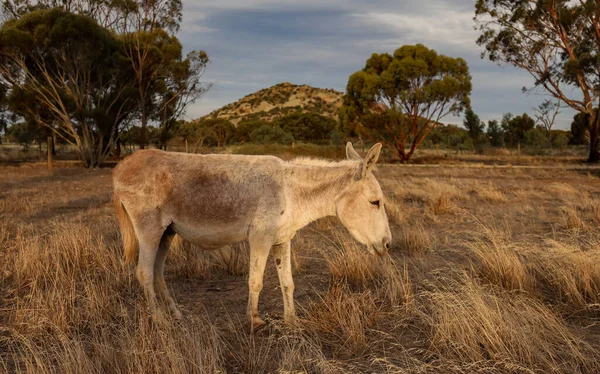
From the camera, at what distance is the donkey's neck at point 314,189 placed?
4.19 metres

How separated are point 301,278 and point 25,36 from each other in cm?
2759

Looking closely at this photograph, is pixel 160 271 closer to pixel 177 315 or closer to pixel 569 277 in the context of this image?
pixel 177 315

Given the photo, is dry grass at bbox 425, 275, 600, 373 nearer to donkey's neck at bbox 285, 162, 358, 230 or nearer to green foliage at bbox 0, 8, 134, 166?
donkey's neck at bbox 285, 162, 358, 230

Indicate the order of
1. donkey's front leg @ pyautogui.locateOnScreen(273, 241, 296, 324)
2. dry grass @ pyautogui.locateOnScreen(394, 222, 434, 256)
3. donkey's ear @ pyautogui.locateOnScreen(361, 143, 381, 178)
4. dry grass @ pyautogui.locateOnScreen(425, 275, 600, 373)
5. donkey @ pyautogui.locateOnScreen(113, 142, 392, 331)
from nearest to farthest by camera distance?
dry grass @ pyautogui.locateOnScreen(425, 275, 600, 373)
donkey's ear @ pyautogui.locateOnScreen(361, 143, 381, 178)
donkey @ pyautogui.locateOnScreen(113, 142, 392, 331)
donkey's front leg @ pyautogui.locateOnScreen(273, 241, 296, 324)
dry grass @ pyautogui.locateOnScreen(394, 222, 434, 256)

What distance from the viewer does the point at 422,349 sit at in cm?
350

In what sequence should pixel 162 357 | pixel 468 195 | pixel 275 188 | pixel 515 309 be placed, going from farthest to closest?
1. pixel 468 195
2. pixel 275 188
3. pixel 515 309
4. pixel 162 357

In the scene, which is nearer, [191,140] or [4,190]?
[4,190]

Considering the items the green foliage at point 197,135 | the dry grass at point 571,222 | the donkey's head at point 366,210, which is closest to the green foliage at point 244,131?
the green foliage at point 197,135

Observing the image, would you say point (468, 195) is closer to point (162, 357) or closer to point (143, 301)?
point (143, 301)

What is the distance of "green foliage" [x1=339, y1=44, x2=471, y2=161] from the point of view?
114ft

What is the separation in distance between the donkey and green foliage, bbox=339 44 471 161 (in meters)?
31.6

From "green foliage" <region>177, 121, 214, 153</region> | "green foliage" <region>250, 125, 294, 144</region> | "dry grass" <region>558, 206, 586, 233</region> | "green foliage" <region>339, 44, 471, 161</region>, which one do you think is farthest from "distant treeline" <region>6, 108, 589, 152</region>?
"dry grass" <region>558, 206, 586, 233</region>

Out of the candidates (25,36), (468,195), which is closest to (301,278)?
(468,195)

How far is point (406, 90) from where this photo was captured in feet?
116
